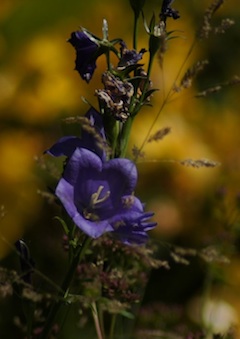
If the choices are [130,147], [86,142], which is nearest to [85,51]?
[86,142]

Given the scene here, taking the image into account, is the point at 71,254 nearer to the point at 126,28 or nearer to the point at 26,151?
the point at 26,151

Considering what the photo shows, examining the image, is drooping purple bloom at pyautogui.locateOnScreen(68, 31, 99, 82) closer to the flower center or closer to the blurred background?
the flower center

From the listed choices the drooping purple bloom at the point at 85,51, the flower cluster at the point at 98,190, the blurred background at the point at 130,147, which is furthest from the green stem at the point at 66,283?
the blurred background at the point at 130,147

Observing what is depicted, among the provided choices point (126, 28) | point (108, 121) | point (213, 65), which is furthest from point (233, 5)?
point (108, 121)

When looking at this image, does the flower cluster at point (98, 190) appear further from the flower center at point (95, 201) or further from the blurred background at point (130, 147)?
the blurred background at point (130, 147)

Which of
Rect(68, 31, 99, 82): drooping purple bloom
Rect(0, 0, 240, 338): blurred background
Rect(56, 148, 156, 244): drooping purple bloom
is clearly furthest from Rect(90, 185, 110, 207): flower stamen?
Rect(0, 0, 240, 338): blurred background
